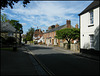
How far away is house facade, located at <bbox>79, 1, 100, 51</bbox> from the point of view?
14.4 meters

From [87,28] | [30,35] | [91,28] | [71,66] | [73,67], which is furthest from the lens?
[30,35]

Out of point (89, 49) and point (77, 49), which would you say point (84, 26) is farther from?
point (77, 49)

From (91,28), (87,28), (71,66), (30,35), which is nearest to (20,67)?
(71,66)

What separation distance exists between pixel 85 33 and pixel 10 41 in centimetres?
2511

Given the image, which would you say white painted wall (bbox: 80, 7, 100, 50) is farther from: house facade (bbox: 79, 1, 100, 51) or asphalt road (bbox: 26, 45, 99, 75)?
asphalt road (bbox: 26, 45, 99, 75)

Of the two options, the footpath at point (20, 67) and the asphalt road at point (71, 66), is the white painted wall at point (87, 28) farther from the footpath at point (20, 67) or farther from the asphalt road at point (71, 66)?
the footpath at point (20, 67)

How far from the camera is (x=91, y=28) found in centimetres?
1556

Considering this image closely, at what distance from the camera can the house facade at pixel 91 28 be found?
14381mm

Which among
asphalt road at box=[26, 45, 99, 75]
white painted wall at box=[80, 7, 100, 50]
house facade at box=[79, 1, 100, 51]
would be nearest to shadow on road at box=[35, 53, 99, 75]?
asphalt road at box=[26, 45, 99, 75]

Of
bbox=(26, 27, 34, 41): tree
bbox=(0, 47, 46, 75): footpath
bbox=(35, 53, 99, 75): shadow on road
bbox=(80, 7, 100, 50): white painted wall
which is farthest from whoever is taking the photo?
bbox=(26, 27, 34, 41): tree

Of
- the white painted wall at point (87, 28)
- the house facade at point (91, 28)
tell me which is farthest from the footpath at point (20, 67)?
the white painted wall at point (87, 28)

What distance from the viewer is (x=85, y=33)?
55.3 ft

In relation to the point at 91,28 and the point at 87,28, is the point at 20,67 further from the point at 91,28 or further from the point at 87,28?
the point at 87,28

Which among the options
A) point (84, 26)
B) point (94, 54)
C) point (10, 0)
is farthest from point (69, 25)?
point (10, 0)
